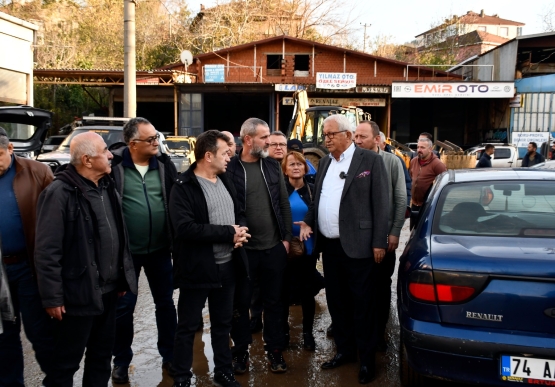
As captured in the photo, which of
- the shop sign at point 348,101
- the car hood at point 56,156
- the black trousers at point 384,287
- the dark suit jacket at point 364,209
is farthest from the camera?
the shop sign at point 348,101

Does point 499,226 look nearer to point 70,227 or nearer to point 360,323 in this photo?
point 360,323

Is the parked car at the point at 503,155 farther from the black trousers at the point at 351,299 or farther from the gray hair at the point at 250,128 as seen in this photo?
the gray hair at the point at 250,128

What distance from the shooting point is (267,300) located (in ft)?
14.3

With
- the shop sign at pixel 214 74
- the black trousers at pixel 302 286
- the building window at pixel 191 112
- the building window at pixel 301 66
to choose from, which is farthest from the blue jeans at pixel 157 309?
the building window at pixel 301 66

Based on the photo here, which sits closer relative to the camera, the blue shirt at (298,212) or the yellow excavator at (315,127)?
the blue shirt at (298,212)

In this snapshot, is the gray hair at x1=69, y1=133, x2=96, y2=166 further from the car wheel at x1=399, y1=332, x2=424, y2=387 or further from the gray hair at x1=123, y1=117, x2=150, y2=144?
the car wheel at x1=399, y1=332, x2=424, y2=387

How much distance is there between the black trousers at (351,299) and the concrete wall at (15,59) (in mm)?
11570

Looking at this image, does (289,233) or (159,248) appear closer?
(159,248)

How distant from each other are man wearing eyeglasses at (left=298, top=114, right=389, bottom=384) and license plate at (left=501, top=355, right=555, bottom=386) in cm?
127

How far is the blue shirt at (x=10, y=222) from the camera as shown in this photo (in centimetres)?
347

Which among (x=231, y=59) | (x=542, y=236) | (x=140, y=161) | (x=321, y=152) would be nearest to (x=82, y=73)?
(x=231, y=59)

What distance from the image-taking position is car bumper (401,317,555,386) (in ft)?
9.93

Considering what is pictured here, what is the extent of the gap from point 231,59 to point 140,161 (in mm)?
28011

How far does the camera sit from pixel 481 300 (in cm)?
311
